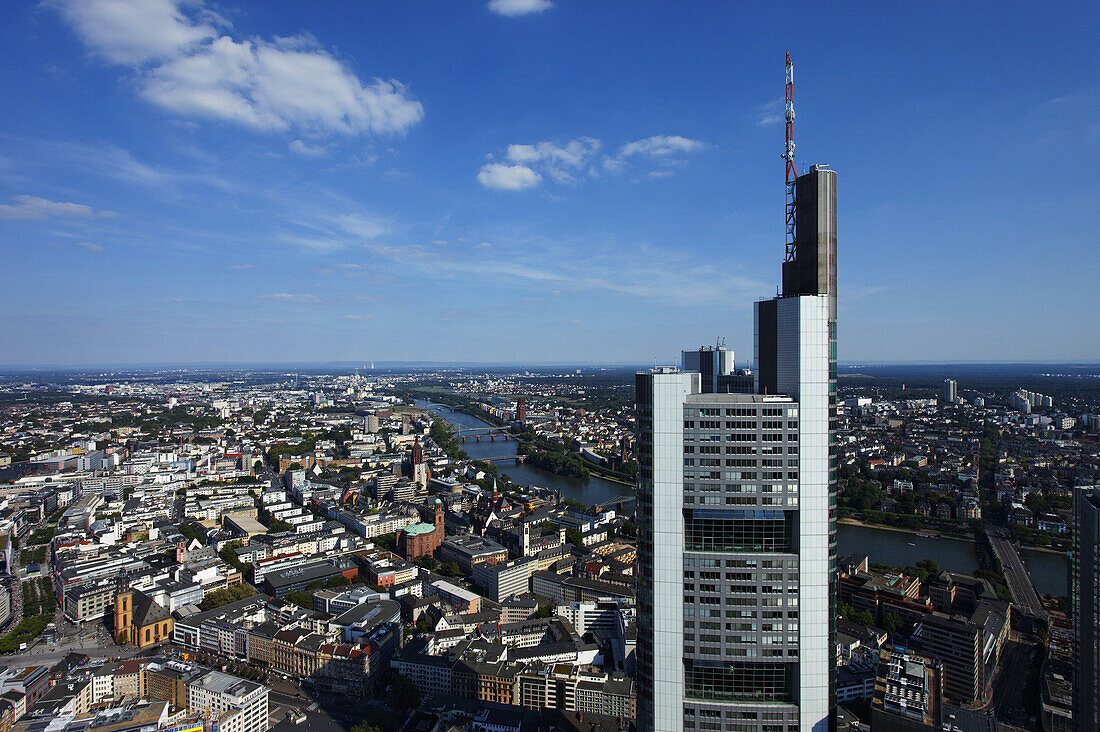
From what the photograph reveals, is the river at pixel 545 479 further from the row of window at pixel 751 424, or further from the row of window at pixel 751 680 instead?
the row of window at pixel 751 424

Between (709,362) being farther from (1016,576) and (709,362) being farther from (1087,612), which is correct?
(1016,576)

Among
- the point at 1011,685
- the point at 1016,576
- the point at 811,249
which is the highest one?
the point at 811,249

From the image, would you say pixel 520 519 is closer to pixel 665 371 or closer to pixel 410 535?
pixel 410 535

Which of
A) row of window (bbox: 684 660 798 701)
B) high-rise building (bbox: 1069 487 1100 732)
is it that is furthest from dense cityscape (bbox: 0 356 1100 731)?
row of window (bbox: 684 660 798 701)

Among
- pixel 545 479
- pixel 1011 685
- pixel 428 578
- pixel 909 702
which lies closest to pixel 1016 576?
pixel 1011 685

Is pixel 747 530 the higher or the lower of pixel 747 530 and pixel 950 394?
the higher

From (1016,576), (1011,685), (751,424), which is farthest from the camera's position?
(1016,576)

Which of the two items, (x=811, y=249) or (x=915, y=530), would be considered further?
(x=915, y=530)
